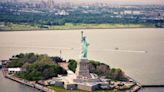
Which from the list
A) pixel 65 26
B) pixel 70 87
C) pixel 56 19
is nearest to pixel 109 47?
pixel 70 87

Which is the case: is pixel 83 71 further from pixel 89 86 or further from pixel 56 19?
pixel 56 19

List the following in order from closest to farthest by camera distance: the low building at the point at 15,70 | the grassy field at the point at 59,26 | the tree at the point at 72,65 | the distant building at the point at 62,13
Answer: the tree at the point at 72,65
the low building at the point at 15,70
the grassy field at the point at 59,26
the distant building at the point at 62,13

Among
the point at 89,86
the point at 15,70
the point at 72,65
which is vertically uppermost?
the point at 89,86

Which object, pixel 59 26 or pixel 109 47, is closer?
pixel 109 47

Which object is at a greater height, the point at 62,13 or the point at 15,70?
the point at 15,70

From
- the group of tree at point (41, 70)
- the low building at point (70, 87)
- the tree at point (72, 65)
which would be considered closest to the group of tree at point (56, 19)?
the tree at point (72, 65)

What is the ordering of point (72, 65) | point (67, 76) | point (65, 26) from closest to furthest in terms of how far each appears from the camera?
point (67, 76) < point (72, 65) < point (65, 26)

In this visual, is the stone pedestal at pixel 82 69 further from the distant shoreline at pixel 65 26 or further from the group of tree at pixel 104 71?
the distant shoreline at pixel 65 26

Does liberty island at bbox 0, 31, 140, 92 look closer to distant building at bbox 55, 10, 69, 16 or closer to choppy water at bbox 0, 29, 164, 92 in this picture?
choppy water at bbox 0, 29, 164, 92

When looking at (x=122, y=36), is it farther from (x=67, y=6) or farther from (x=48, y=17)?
(x=67, y=6)
